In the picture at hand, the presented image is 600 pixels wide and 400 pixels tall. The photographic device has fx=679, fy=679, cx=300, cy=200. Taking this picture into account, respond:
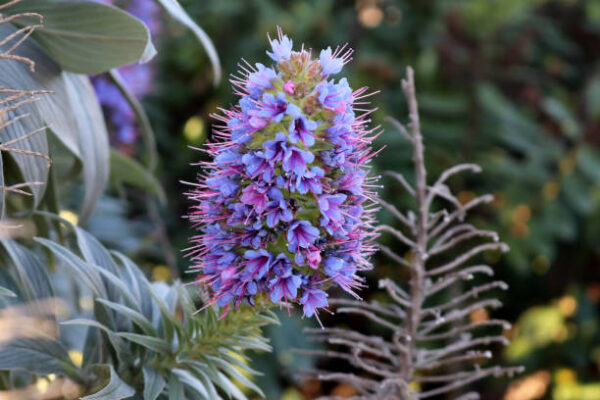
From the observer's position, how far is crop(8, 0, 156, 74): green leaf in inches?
22.1

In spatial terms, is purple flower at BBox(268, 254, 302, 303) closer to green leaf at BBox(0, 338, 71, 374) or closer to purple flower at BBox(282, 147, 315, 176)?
purple flower at BBox(282, 147, 315, 176)

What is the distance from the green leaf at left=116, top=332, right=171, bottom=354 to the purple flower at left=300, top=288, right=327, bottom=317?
132mm

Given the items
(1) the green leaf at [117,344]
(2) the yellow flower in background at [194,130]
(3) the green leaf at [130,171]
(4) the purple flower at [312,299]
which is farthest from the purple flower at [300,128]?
(2) the yellow flower in background at [194,130]

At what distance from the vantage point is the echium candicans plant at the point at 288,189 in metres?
0.43

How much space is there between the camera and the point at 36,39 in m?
0.59

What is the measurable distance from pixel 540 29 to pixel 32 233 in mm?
1709

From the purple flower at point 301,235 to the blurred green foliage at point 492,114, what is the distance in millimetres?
992

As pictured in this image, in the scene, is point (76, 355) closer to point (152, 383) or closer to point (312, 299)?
point (152, 383)

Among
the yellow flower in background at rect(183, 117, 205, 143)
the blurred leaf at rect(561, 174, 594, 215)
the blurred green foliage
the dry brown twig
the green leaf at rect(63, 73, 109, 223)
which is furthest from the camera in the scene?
the yellow flower in background at rect(183, 117, 205, 143)

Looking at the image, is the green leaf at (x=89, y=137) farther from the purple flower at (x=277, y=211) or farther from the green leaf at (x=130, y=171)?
the purple flower at (x=277, y=211)

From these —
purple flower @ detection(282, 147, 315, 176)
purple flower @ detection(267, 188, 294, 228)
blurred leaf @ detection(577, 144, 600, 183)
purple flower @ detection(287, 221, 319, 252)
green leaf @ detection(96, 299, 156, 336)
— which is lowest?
green leaf @ detection(96, 299, 156, 336)

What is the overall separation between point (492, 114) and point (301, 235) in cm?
135

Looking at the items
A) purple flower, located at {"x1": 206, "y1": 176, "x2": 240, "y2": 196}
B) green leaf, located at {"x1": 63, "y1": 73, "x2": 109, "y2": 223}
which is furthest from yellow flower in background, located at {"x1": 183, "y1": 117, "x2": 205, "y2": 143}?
purple flower, located at {"x1": 206, "y1": 176, "x2": 240, "y2": 196}

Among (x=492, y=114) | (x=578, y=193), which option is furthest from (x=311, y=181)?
(x=492, y=114)
